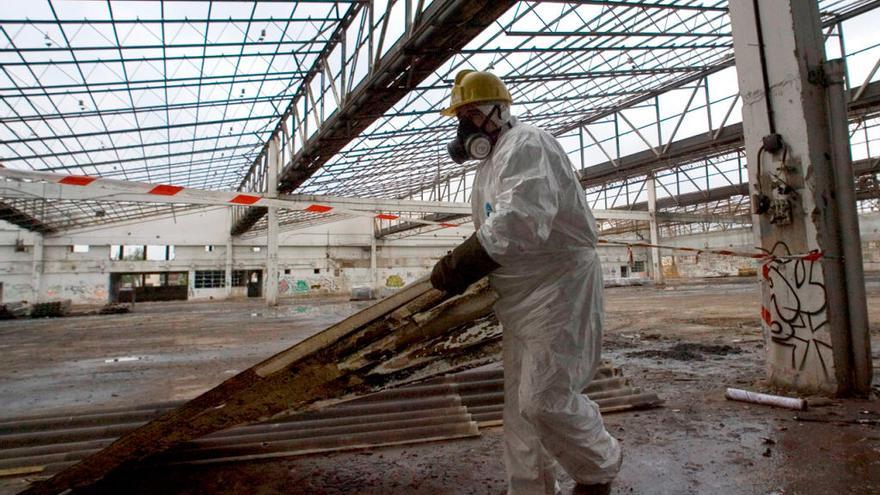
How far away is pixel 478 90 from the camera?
1.76 metres

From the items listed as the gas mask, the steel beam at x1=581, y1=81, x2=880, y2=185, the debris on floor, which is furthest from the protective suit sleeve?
the steel beam at x1=581, y1=81, x2=880, y2=185

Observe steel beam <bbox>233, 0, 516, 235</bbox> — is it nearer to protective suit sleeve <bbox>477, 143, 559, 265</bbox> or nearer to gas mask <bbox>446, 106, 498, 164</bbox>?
gas mask <bbox>446, 106, 498, 164</bbox>

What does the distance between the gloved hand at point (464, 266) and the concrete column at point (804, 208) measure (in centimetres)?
274

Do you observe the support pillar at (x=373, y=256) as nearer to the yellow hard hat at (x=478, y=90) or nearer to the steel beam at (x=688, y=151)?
the steel beam at (x=688, y=151)

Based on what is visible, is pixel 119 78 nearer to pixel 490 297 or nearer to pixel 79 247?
pixel 490 297

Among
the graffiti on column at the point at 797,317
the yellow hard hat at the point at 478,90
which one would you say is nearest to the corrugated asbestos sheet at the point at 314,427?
the graffiti on column at the point at 797,317

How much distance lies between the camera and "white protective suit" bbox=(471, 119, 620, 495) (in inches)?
57.2

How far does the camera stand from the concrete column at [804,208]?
2.86 m

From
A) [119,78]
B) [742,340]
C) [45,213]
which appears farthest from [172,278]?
[742,340]

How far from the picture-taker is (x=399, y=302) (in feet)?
5.50

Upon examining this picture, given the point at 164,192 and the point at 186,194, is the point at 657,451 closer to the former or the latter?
the point at 164,192

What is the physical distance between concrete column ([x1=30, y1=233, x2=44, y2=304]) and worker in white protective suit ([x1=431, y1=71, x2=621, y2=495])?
3116 cm

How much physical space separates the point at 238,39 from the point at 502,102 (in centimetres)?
958

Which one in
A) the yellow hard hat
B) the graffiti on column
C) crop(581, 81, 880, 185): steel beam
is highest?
crop(581, 81, 880, 185): steel beam
